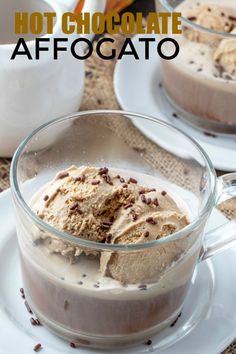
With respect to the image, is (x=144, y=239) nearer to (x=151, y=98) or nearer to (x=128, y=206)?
(x=128, y=206)

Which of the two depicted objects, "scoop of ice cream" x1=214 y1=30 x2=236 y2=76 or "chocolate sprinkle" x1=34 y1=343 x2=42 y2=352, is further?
"scoop of ice cream" x1=214 y1=30 x2=236 y2=76

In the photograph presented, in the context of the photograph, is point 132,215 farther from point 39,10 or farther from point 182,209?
point 39,10

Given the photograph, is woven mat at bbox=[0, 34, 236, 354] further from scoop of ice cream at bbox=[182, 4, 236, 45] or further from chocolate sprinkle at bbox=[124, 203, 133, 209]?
chocolate sprinkle at bbox=[124, 203, 133, 209]

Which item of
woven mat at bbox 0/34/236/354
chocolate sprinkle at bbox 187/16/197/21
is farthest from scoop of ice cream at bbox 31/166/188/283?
chocolate sprinkle at bbox 187/16/197/21

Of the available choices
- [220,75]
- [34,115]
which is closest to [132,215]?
[34,115]

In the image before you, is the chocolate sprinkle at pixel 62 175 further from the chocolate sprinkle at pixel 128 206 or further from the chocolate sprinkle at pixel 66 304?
the chocolate sprinkle at pixel 66 304

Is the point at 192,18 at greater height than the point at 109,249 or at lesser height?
greater

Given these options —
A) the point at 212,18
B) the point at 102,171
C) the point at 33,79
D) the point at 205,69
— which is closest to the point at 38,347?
the point at 102,171
